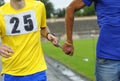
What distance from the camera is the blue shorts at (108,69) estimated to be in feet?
17.5

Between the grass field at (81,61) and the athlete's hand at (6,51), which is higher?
the athlete's hand at (6,51)

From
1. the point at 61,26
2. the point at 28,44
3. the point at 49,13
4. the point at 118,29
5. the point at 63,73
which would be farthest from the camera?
the point at 49,13

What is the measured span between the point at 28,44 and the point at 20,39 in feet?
0.37

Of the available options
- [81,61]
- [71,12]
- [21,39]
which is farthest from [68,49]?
[81,61]

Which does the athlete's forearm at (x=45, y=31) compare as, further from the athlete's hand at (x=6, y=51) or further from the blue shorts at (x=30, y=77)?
the athlete's hand at (x=6, y=51)

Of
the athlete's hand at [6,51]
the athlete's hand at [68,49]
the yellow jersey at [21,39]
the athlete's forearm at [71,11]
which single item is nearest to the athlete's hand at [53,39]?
the yellow jersey at [21,39]

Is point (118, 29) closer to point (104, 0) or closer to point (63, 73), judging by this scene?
point (104, 0)

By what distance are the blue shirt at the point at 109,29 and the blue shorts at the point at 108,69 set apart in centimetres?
5

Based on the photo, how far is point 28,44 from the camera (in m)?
6.25

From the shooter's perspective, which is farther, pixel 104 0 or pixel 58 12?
pixel 58 12

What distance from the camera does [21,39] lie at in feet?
20.6

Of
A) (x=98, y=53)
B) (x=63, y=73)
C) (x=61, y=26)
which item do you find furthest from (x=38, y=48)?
(x=61, y=26)

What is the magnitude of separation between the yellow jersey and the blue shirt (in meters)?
1.14

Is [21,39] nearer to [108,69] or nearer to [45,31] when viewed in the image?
[45,31]
